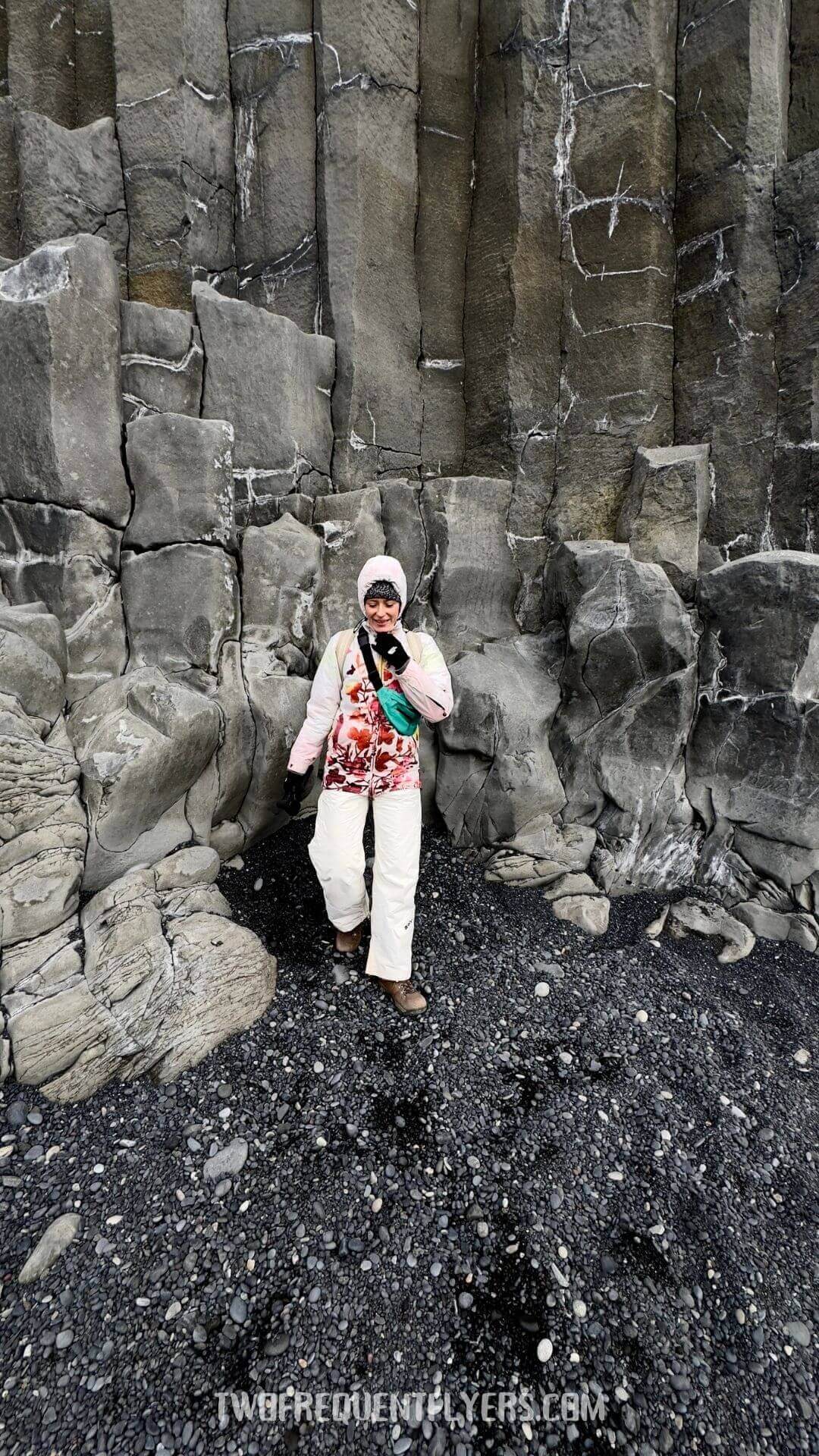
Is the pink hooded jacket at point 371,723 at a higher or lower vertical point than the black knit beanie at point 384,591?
lower

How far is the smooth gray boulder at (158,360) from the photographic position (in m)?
4.13

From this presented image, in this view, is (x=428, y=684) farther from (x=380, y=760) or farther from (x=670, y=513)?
(x=670, y=513)

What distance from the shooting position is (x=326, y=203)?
16.2 feet

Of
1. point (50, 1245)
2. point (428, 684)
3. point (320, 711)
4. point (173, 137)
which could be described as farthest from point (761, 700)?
point (173, 137)

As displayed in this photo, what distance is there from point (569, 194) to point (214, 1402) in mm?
7128

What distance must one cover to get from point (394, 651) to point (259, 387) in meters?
2.61

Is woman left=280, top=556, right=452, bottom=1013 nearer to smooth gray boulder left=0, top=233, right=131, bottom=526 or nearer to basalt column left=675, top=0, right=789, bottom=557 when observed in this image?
smooth gray boulder left=0, top=233, right=131, bottom=526

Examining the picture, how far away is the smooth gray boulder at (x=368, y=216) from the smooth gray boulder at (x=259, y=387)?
335 mm

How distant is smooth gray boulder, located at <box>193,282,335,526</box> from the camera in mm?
4395

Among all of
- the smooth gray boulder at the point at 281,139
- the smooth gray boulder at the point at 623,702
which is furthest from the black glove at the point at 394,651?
the smooth gray boulder at the point at 281,139

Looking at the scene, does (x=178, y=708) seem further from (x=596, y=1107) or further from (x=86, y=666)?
(x=596, y=1107)

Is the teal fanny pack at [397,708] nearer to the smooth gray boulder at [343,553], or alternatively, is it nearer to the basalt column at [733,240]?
the smooth gray boulder at [343,553]

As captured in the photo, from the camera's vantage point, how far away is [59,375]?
3656 mm

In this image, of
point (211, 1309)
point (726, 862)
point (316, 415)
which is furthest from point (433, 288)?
point (211, 1309)
